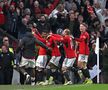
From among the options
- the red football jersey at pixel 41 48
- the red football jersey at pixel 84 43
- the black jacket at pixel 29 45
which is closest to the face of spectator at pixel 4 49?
the black jacket at pixel 29 45

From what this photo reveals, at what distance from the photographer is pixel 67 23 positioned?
24.4 meters

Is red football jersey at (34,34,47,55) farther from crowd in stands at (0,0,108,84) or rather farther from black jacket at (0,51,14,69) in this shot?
black jacket at (0,51,14,69)

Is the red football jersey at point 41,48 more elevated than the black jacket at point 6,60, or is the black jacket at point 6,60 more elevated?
the red football jersey at point 41,48

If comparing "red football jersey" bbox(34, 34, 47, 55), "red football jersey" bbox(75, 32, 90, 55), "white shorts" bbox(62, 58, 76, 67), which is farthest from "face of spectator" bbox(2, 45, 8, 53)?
"red football jersey" bbox(75, 32, 90, 55)

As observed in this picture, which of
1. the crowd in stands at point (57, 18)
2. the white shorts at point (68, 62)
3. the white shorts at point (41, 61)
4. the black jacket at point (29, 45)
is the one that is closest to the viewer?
the black jacket at point (29, 45)

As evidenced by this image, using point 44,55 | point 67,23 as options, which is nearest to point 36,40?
point 44,55

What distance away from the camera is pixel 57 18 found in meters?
24.4

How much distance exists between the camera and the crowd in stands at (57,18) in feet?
76.1

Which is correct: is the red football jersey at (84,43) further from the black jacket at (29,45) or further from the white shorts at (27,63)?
the white shorts at (27,63)

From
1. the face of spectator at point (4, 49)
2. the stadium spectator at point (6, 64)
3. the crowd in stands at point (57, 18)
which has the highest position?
the crowd in stands at point (57, 18)

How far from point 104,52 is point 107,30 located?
364 centimetres

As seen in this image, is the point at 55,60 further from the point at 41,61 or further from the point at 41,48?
the point at 41,48

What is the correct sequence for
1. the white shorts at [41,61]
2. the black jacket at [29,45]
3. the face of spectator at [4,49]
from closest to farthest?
the black jacket at [29,45], the white shorts at [41,61], the face of spectator at [4,49]

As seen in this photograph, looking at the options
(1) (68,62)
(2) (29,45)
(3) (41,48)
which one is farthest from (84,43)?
(2) (29,45)
